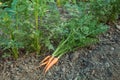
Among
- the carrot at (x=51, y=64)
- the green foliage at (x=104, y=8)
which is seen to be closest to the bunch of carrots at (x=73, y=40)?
the carrot at (x=51, y=64)

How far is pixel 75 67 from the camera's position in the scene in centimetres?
221

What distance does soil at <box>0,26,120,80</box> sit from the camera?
215 centimetres

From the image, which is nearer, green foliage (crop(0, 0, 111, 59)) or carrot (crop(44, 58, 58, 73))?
green foliage (crop(0, 0, 111, 59))

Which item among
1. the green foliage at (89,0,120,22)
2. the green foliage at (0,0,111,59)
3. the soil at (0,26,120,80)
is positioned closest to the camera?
the green foliage at (0,0,111,59)

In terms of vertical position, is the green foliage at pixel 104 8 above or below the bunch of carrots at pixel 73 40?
above

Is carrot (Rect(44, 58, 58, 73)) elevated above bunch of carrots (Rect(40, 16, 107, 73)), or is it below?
below

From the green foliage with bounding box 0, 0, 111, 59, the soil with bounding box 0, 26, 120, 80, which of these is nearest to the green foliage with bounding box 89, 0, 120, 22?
the green foliage with bounding box 0, 0, 111, 59

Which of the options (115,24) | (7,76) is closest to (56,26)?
(7,76)

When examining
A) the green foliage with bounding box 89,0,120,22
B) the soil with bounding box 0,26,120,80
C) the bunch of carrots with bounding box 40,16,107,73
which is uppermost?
the green foliage with bounding box 89,0,120,22

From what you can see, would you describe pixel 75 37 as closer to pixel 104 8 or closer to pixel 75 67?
pixel 75 67

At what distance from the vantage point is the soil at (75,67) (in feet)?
7.04

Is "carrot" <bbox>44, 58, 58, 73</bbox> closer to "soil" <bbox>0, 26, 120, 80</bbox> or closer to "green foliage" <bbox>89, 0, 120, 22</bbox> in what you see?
"soil" <bbox>0, 26, 120, 80</bbox>

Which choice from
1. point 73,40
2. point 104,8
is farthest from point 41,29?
point 104,8

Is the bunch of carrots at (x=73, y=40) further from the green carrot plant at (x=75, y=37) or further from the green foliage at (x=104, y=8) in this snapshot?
the green foliage at (x=104, y=8)
